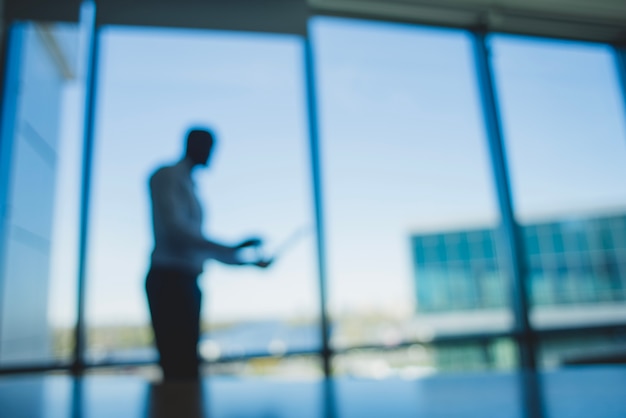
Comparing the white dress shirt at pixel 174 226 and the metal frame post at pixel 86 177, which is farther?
the metal frame post at pixel 86 177

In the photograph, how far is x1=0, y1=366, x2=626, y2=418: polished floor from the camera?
1.91 feet

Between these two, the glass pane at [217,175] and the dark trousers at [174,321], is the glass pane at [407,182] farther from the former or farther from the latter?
the dark trousers at [174,321]

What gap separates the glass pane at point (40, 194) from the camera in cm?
298

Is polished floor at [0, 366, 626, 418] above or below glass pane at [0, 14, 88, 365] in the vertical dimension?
below

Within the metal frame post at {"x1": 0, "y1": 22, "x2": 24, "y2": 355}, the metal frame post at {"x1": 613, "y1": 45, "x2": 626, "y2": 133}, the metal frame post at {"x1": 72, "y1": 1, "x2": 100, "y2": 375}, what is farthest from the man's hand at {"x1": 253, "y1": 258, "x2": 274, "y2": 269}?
the metal frame post at {"x1": 613, "y1": 45, "x2": 626, "y2": 133}

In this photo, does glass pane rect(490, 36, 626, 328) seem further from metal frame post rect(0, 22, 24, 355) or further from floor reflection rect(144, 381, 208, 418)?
metal frame post rect(0, 22, 24, 355)

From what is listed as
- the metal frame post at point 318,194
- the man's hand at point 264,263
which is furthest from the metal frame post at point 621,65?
the man's hand at point 264,263

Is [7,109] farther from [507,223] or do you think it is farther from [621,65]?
[621,65]

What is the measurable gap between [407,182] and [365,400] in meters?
3.13

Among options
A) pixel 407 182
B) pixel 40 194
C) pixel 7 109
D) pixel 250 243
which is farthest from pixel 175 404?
pixel 7 109

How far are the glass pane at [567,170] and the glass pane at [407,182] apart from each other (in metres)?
0.33

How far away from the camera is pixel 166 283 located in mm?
1510

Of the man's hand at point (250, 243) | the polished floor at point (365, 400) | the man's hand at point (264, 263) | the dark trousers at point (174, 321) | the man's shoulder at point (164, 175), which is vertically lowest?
the polished floor at point (365, 400)

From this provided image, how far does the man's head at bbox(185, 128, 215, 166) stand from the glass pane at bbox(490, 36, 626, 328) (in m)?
2.84
